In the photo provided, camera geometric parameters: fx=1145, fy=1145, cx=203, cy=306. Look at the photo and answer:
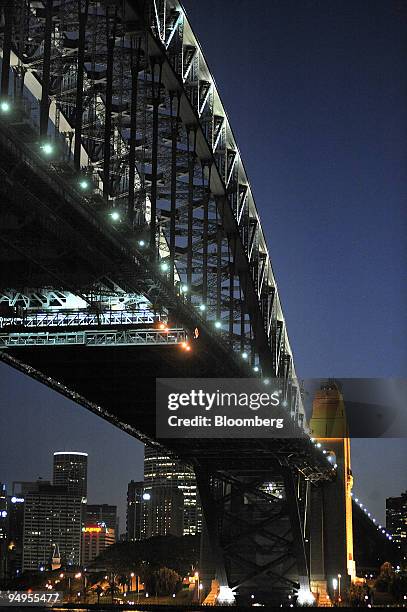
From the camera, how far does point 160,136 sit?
50.4 meters

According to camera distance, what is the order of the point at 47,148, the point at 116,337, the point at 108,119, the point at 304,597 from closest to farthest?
the point at 47,148 → the point at 108,119 → the point at 116,337 → the point at 304,597

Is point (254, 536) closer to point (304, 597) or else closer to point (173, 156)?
point (304, 597)

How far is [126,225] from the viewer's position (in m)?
39.3

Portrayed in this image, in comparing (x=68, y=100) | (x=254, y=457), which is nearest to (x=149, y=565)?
(x=254, y=457)

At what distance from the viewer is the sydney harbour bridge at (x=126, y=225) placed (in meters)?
35.5

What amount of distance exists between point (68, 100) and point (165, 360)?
19241 mm

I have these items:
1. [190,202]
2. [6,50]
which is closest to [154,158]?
[190,202]

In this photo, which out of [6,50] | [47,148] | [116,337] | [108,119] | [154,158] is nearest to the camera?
[6,50]

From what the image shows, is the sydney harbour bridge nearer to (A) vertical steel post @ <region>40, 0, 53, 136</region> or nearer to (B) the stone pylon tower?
(A) vertical steel post @ <region>40, 0, 53, 136</region>

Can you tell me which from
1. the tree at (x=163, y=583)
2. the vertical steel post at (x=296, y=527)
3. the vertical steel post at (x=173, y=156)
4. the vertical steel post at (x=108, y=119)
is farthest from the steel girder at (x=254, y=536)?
the vertical steel post at (x=108, y=119)

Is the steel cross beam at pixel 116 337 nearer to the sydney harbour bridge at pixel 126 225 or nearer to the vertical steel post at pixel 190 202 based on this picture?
the sydney harbour bridge at pixel 126 225

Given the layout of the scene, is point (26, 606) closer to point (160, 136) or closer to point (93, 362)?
point (93, 362)

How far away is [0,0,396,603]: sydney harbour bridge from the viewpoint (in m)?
35.5

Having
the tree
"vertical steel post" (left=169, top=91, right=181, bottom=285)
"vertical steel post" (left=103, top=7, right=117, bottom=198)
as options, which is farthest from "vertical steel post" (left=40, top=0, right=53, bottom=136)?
the tree
